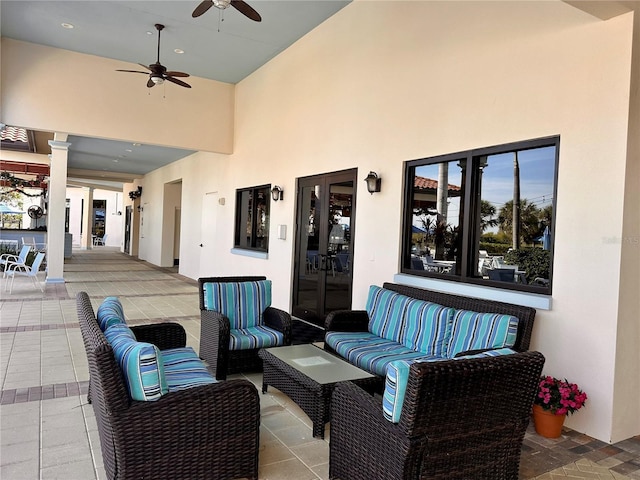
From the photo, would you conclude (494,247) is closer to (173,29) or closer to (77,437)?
(77,437)

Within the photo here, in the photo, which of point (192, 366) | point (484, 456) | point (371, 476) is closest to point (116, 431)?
point (192, 366)

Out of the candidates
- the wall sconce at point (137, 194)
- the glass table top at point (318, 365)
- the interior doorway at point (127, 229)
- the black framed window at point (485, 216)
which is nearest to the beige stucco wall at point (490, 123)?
the black framed window at point (485, 216)

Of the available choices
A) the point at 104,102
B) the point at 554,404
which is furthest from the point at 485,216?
the point at 104,102

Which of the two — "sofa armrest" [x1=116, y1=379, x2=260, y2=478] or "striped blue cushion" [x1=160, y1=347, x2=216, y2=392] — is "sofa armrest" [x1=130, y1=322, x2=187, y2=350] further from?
"sofa armrest" [x1=116, y1=379, x2=260, y2=478]

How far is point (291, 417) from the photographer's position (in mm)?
3385

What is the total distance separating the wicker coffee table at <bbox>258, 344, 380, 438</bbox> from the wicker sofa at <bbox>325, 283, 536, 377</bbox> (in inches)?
Answer: 11.7

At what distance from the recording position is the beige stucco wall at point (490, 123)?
3182 millimetres

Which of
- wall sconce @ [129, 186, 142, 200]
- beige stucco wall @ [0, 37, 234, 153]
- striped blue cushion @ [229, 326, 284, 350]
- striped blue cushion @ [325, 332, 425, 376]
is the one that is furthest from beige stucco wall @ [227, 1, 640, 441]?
wall sconce @ [129, 186, 142, 200]

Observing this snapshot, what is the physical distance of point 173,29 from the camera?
691 cm

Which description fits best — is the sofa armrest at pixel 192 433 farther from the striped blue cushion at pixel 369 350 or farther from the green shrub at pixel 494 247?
the green shrub at pixel 494 247

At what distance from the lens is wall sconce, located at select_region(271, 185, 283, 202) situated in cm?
755

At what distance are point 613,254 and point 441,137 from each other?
1956mm

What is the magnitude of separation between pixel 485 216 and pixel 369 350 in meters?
1.67

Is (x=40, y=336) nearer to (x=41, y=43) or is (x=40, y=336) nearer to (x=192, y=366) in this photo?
(x=192, y=366)
